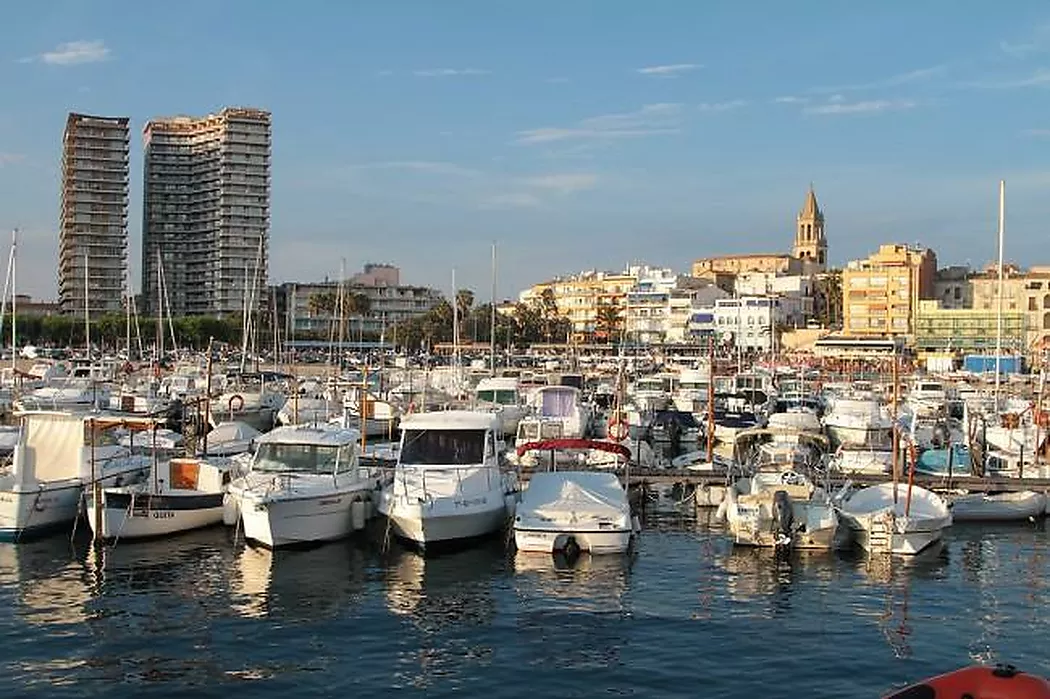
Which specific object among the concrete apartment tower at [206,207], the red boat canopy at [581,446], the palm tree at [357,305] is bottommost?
the red boat canopy at [581,446]

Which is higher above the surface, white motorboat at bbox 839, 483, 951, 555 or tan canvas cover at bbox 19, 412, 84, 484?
tan canvas cover at bbox 19, 412, 84, 484

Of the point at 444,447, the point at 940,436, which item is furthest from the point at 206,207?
the point at 444,447

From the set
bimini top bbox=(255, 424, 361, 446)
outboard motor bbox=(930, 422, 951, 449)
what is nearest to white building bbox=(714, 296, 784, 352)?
outboard motor bbox=(930, 422, 951, 449)

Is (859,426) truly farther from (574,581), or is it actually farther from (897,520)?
(574,581)

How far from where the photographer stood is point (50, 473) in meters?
29.4

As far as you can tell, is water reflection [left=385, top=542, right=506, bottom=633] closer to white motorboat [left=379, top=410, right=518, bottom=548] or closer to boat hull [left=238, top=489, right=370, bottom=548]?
white motorboat [left=379, top=410, right=518, bottom=548]

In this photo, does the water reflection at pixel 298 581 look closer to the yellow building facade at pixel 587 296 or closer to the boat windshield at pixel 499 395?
the boat windshield at pixel 499 395

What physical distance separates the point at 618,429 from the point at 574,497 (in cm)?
1586

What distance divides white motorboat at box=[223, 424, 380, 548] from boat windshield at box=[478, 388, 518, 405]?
26824 mm

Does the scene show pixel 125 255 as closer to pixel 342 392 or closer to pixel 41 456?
pixel 342 392

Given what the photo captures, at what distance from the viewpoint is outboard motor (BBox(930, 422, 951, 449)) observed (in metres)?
49.1

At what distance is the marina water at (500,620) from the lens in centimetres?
1781

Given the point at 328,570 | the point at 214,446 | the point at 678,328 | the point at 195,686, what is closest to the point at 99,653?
the point at 195,686

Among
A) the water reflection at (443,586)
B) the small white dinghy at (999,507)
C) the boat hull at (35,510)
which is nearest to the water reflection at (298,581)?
the water reflection at (443,586)
